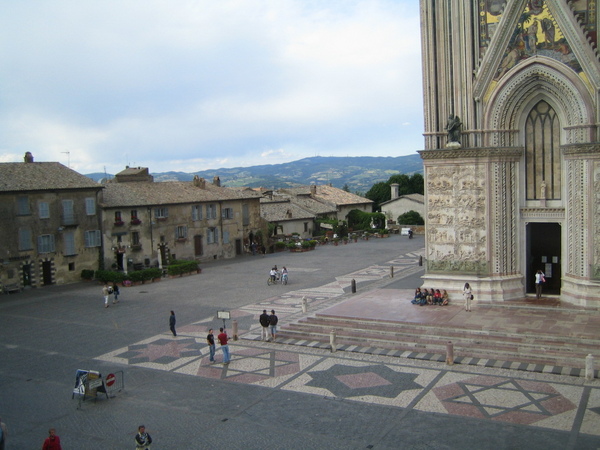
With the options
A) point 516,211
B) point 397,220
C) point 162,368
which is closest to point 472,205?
point 516,211

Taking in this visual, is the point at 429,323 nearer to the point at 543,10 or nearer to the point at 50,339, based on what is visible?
the point at 543,10

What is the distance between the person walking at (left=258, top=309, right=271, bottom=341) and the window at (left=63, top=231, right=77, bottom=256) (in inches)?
941

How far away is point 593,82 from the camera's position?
24.7m

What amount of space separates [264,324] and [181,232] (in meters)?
28.7

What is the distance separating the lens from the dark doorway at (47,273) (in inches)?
1675

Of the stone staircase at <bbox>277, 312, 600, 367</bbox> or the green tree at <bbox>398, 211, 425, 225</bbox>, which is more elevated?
the green tree at <bbox>398, 211, 425, 225</bbox>

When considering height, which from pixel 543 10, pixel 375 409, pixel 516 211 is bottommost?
pixel 375 409

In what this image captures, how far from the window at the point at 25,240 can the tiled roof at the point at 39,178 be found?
2.93 metres

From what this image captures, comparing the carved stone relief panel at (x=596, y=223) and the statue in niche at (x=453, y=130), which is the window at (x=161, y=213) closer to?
the statue in niche at (x=453, y=130)

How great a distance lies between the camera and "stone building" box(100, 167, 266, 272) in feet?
154

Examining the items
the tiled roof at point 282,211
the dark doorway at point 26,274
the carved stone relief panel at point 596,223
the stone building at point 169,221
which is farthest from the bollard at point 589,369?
the tiled roof at point 282,211

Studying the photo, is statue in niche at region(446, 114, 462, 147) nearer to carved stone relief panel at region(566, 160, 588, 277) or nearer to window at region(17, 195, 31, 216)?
carved stone relief panel at region(566, 160, 588, 277)

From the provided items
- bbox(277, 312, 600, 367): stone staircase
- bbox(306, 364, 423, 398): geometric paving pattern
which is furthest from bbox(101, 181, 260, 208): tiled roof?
bbox(306, 364, 423, 398): geometric paving pattern

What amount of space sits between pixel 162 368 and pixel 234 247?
3503 centimetres
